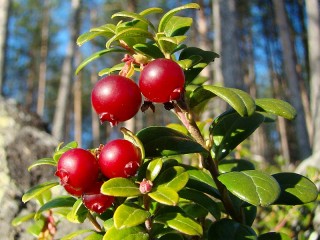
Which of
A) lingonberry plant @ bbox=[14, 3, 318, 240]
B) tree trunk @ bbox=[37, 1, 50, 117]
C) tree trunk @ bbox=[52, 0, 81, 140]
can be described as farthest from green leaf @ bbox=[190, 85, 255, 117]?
tree trunk @ bbox=[37, 1, 50, 117]

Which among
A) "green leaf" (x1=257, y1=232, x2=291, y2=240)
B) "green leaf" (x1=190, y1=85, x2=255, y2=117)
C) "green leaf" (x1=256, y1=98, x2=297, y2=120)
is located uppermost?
A: "green leaf" (x1=190, y1=85, x2=255, y2=117)

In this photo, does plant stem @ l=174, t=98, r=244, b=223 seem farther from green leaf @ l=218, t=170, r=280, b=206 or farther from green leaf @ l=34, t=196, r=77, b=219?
green leaf @ l=34, t=196, r=77, b=219

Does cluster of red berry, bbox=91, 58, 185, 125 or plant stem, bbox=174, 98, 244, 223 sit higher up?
cluster of red berry, bbox=91, 58, 185, 125

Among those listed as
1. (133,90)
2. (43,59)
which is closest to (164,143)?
(133,90)

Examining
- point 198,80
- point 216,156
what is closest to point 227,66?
point 198,80

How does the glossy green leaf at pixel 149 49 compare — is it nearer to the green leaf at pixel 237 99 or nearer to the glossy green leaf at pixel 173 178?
the green leaf at pixel 237 99

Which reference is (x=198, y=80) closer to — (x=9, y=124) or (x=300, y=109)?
(x=9, y=124)

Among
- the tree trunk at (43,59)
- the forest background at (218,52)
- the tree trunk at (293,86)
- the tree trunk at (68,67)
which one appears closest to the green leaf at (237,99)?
the forest background at (218,52)

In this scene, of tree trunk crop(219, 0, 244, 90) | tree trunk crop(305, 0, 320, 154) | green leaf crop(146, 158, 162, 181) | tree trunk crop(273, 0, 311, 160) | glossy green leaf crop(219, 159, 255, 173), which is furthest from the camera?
tree trunk crop(273, 0, 311, 160)
